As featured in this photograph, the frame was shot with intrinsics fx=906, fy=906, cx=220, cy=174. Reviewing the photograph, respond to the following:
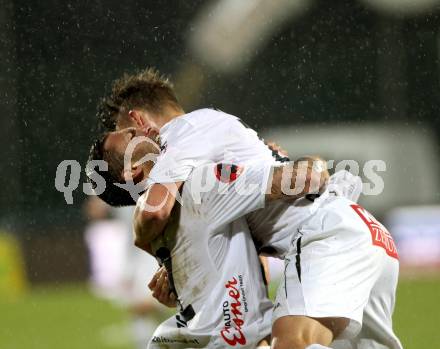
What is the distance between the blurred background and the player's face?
1.44 metres

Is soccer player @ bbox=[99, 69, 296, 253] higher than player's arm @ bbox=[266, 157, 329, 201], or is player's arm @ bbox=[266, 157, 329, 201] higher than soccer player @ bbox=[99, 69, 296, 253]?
soccer player @ bbox=[99, 69, 296, 253]

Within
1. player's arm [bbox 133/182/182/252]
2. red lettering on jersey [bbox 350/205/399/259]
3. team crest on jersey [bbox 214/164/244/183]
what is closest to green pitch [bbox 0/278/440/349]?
red lettering on jersey [bbox 350/205/399/259]

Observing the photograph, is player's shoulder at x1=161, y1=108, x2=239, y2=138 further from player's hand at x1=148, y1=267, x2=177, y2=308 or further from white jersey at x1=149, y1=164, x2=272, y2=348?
player's hand at x1=148, y1=267, x2=177, y2=308

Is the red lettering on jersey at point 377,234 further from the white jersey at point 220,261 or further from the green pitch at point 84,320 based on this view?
the green pitch at point 84,320

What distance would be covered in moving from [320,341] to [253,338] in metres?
0.28

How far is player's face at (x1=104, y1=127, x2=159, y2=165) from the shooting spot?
3426 mm

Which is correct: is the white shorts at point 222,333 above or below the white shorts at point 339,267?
below

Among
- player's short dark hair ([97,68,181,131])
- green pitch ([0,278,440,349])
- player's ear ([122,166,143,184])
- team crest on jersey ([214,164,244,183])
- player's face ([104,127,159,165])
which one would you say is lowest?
green pitch ([0,278,440,349])

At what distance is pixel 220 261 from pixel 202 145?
437 mm

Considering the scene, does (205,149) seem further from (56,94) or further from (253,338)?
(56,94)

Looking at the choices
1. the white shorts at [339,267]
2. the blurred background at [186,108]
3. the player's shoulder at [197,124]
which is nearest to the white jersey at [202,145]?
the player's shoulder at [197,124]

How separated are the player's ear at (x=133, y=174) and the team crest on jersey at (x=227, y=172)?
1.05ft

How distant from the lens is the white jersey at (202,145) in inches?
130

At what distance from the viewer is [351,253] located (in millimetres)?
3293
